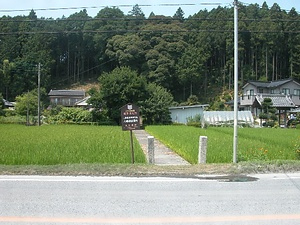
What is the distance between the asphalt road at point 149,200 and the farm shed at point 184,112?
31764 millimetres

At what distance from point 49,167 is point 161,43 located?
55.8m

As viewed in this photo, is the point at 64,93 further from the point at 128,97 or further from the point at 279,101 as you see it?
the point at 279,101

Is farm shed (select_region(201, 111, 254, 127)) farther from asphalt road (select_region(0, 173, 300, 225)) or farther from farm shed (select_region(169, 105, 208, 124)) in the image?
asphalt road (select_region(0, 173, 300, 225))

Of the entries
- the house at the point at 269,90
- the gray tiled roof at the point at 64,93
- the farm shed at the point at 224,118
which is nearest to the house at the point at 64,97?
the gray tiled roof at the point at 64,93

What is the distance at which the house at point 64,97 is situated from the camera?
66875 mm

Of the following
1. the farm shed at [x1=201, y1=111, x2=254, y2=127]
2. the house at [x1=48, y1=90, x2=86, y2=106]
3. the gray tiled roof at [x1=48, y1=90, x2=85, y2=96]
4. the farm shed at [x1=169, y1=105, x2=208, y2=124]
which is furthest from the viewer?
the gray tiled roof at [x1=48, y1=90, x2=85, y2=96]

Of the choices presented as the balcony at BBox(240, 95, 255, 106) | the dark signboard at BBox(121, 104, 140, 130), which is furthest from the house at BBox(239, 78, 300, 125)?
the dark signboard at BBox(121, 104, 140, 130)

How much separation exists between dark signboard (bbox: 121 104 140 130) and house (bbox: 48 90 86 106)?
58343 mm

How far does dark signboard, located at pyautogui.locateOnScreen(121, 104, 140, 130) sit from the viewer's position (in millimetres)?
9656

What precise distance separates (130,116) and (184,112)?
114ft

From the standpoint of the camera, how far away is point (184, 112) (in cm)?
4419

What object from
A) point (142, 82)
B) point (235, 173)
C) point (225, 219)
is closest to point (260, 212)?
point (225, 219)

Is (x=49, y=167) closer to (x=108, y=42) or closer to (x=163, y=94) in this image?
(x=163, y=94)

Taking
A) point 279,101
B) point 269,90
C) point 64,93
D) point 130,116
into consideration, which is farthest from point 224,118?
point 64,93
